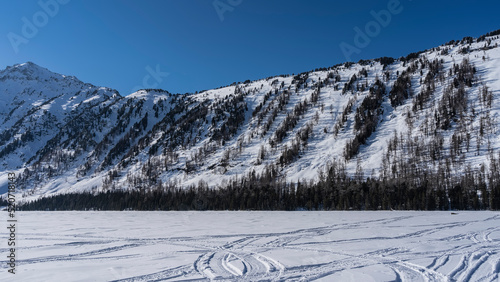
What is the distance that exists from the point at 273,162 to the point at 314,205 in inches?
2986

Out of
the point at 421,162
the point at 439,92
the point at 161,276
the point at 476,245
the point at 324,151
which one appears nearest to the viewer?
the point at 161,276

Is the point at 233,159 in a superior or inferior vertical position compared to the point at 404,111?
inferior

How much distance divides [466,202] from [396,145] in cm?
6890

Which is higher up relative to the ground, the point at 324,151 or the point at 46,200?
the point at 324,151

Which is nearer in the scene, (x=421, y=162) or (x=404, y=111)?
(x=421, y=162)

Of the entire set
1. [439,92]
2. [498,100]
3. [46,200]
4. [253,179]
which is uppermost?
[439,92]

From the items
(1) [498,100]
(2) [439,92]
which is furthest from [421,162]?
(2) [439,92]

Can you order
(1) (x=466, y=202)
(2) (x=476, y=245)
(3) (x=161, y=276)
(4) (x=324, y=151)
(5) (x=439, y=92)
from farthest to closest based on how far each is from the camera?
(5) (x=439, y=92), (4) (x=324, y=151), (1) (x=466, y=202), (2) (x=476, y=245), (3) (x=161, y=276)

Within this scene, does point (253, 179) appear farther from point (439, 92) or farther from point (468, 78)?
point (468, 78)

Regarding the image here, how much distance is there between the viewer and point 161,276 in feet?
42.5

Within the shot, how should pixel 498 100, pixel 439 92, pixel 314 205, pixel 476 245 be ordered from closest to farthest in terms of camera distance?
pixel 476 245 < pixel 314 205 < pixel 498 100 < pixel 439 92

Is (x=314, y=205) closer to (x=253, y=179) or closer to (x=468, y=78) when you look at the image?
(x=253, y=179)

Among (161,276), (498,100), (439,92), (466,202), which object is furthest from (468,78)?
(161,276)

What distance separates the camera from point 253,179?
159 m
